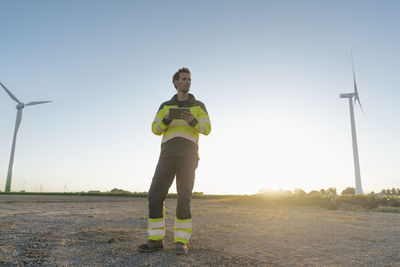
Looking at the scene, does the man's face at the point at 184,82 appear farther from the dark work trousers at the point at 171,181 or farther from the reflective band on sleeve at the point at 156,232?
the reflective band on sleeve at the point at 156,232

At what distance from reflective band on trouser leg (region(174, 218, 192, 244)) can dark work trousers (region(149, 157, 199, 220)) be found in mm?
64

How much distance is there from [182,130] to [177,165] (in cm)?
48

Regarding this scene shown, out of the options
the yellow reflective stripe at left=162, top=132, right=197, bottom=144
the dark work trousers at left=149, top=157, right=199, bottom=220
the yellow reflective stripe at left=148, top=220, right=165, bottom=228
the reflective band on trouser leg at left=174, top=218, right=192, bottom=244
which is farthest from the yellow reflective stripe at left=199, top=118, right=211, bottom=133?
the yellow reflective stripe at left=148, top=220, right=165, bottom=228

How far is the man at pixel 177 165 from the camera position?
3488 millimetres

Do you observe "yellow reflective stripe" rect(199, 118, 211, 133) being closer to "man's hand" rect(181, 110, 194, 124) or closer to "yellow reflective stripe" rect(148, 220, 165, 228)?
"man's hand" rect(181, 110, 194, 124)

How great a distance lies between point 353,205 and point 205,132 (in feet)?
42.1

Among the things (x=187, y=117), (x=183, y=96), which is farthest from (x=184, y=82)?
(x=187, y=117)

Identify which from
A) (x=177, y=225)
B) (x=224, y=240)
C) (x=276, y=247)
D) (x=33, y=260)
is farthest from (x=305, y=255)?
(x=33, y=260)

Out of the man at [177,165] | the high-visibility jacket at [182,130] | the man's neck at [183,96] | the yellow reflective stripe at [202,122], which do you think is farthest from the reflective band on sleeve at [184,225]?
the man's neck at [183,96]

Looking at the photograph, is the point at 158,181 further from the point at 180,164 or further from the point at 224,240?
the point at 224,240

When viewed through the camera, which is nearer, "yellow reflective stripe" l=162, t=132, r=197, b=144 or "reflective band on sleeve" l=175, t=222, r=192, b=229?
"reflective band on sleeve" l=175, t=222, r=192, b=229

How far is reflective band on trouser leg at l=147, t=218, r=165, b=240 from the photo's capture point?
3379 millimetres

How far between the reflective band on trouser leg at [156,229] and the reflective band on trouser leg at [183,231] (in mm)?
177

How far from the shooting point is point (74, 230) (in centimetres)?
446
